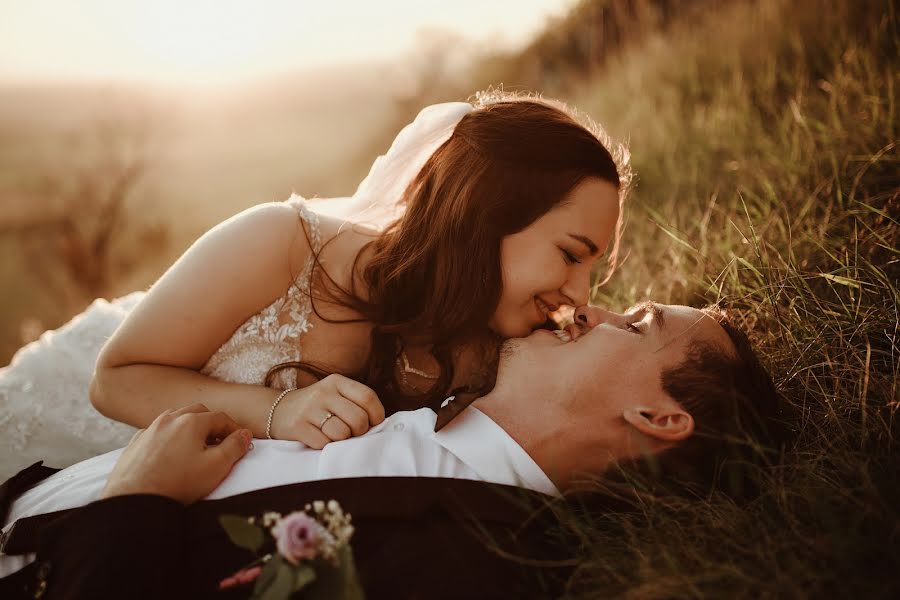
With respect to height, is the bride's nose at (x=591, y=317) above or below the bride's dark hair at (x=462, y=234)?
below

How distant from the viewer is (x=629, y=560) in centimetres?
162

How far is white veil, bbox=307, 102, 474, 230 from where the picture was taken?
8.54ft

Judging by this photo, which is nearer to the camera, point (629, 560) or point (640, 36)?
point (629, 560)

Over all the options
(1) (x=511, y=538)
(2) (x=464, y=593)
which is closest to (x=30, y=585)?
(2) (x=464, y=593)

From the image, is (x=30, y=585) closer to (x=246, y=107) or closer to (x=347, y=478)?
(x=347, y=478)

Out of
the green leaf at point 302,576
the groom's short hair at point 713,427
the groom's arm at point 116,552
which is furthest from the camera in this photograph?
the groom's short hair at point 713,427

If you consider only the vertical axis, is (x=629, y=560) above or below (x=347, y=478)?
below

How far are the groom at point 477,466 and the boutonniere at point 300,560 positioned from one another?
0.53 ft

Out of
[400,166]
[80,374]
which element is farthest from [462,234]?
[80,374]

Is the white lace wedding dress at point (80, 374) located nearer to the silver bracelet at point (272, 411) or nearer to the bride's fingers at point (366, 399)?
the silver bracelet at point (272, 411)

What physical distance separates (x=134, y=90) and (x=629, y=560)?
15.0 meters

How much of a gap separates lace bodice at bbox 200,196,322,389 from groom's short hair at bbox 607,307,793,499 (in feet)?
4.37

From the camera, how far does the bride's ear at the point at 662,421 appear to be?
6.21 feet

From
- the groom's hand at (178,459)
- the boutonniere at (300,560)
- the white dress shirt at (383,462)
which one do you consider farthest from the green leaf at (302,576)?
the groom's hand at (178,459)
